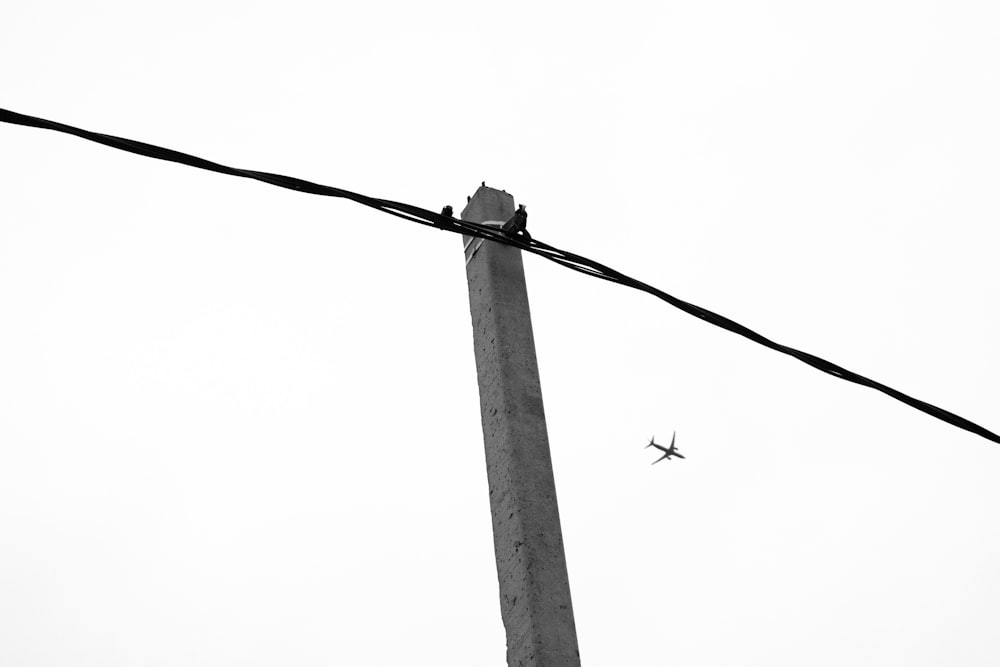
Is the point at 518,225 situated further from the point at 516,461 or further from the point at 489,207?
the point at 516,461

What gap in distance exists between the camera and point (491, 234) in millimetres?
5609

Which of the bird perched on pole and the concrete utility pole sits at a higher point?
the bird perched on pole

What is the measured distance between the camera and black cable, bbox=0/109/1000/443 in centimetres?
492

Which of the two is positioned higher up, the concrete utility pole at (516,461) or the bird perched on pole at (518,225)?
the bird perched on pole at (518,225)

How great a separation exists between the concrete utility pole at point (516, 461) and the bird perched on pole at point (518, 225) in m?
0.09

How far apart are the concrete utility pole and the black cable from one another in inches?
5.6

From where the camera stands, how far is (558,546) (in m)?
5.04

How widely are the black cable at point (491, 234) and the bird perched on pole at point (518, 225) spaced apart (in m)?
0.02

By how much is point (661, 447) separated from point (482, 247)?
51884 mm

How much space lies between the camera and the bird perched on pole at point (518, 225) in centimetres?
568

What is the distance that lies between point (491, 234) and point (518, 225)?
152mm

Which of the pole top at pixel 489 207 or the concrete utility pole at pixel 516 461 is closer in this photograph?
the concrete utility pole at pixel 516 461

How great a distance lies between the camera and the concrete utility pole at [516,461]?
483 cm

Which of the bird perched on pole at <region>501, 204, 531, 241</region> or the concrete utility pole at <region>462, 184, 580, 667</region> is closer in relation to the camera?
the concrete utility pole at <region>462, 184, 580, 667</region>
